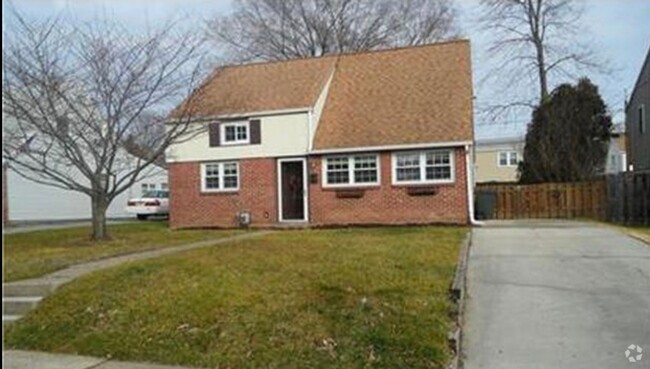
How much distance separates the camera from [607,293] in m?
9.90

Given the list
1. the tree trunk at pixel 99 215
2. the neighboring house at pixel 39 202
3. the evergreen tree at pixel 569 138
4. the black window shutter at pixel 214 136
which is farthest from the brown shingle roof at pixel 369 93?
the neighboring house at pixel 39 202

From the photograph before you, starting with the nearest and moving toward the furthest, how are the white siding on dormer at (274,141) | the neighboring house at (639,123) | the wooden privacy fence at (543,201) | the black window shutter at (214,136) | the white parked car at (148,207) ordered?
the white siding on dormer at (274,141)
the black window shutter at (214,136)
the wooden privacy fence at (543,201)
the neighboring house at (639,123)
the white parked car at (148,207)

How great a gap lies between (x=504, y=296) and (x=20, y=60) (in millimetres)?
13603

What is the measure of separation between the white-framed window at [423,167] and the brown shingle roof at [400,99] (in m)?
0.51

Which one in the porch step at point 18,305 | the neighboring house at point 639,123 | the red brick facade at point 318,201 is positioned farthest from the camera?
the neighboring house at point 639,123

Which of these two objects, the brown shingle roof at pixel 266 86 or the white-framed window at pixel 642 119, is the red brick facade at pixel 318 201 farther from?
the white-framed window at pixel 642 119

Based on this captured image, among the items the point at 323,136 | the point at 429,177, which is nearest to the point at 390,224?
the point at 429,177

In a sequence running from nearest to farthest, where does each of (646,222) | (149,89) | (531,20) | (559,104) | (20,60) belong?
1. (20,60)
2. (149,89)
3. (646,222)
4. (559,104)
5. (531,20)

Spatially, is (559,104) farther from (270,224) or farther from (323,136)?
(270,224)

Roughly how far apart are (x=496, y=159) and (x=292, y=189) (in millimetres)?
34617

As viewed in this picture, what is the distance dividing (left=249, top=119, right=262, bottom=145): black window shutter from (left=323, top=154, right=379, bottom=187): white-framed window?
2625 millimetres

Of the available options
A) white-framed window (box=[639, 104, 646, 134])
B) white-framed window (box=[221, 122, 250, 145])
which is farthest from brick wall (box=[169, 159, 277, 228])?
white-framed window (box=[639, 104, 646, 134])

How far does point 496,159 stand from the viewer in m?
57.3

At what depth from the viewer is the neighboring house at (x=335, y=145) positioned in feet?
77.7
